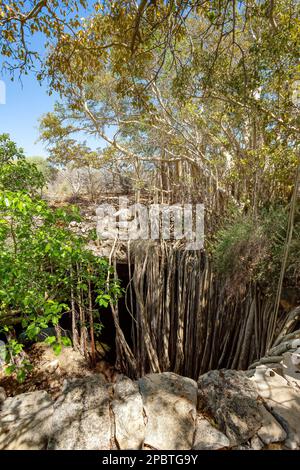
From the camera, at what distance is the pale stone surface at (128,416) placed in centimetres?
107

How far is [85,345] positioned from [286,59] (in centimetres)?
421

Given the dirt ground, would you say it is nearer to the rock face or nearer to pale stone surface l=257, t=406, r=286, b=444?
the rock face

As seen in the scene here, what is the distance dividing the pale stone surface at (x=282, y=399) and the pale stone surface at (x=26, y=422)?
3.57ft

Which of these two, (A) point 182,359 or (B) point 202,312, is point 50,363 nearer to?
(A) point 182,359

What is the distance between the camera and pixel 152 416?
116 centimetres

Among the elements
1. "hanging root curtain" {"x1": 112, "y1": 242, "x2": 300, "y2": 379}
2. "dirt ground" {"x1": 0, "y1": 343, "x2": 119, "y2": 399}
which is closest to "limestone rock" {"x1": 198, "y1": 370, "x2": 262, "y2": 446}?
"hanging root curtain" {"x1": 112, "y1": 242, "x2": 300, "y2": 379}

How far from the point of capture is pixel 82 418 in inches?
45.6

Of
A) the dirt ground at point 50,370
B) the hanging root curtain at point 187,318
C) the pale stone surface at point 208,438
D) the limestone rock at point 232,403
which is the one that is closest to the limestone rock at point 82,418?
the pale stone surface at point 208,438

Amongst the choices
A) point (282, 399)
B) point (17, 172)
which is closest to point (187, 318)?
point (282, 399)

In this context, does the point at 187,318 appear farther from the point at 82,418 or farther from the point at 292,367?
the point at 82,418

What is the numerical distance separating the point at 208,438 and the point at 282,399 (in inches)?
18.6

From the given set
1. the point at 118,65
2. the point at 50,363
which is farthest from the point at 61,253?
the point at 50,363

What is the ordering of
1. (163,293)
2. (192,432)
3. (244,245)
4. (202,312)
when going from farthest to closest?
(163,293) → (202,312) → (244,245) → (192,432)

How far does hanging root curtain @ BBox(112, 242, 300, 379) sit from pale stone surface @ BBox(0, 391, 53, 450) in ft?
6.89
